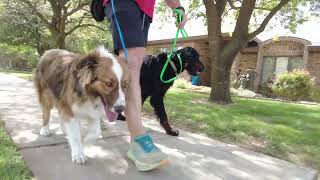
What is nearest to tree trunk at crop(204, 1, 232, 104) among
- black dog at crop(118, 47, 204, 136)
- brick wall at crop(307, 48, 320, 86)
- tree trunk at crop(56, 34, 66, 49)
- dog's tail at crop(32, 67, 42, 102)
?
black dog at crop(118, 47, 204, 136)

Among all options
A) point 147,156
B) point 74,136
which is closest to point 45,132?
point 74,136

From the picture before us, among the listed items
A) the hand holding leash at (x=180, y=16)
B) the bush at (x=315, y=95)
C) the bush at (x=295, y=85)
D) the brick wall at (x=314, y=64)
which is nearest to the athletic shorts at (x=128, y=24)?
the hand holding leash at (x=180, y=16)

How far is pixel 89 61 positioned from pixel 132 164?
3.14ft

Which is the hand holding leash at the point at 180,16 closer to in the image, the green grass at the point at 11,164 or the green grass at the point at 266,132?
the green grass at the point at 266,132

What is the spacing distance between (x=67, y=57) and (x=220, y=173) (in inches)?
69.7

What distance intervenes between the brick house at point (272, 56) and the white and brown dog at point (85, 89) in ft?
47.9

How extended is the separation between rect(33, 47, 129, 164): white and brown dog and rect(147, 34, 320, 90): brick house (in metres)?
14.6

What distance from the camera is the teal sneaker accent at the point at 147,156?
281cm

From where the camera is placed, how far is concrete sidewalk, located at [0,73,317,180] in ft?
9.20

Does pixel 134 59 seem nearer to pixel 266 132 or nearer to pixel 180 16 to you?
pixel 180 16

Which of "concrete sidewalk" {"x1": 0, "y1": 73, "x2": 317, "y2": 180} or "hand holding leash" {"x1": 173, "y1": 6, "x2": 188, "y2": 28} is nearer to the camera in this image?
"concrete sidewalk" {"x1": 0, "y1": 73, "x2": 317, "y2": 180}

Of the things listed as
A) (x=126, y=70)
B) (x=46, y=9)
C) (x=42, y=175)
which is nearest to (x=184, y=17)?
(x=126, y=70)

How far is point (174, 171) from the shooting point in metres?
2.97

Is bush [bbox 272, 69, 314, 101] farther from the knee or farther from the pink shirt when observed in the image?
the knee
